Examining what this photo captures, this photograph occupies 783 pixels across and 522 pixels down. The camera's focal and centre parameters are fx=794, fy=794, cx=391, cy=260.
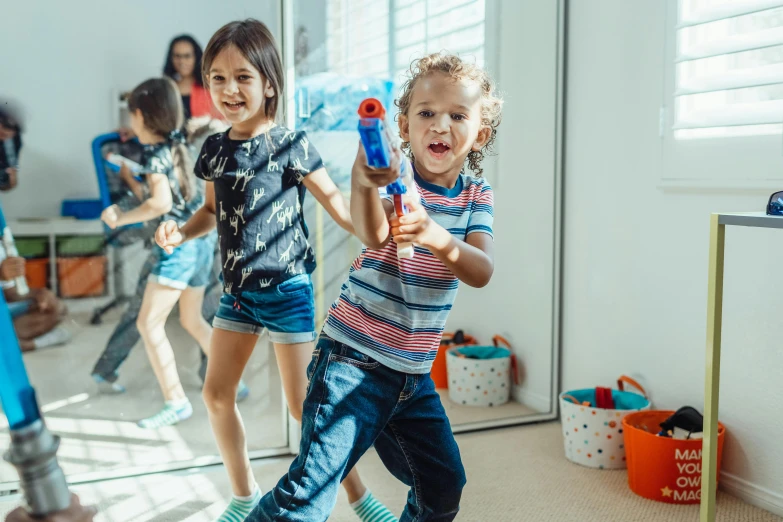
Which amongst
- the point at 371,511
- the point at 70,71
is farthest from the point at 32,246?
the point at 371,511

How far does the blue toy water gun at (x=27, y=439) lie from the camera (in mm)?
585

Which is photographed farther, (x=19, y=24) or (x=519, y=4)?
(x=519, y=4)

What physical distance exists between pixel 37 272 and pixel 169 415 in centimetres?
49

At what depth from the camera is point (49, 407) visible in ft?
6.39

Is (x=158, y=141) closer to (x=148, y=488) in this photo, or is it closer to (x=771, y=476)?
(x=148, y=488)

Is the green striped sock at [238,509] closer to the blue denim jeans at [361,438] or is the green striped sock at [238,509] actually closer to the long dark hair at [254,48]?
the blue denim jeans at [361,438]

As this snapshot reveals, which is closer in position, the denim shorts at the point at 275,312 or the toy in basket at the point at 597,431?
the denim shorts at the point at 275,312

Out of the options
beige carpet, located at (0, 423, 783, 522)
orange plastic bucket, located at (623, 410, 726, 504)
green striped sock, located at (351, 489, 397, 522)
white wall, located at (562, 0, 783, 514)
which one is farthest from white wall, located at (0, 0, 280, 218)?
orange plastic bucket, located at (623, 410, 726, 504)

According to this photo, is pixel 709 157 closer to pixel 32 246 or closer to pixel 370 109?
pixel 370 109

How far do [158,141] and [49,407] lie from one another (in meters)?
0.71

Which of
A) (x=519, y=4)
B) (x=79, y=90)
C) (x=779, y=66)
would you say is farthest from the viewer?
(x=519, y=4)

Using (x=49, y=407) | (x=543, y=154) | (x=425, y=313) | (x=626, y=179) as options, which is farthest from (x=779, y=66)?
(x=49, y=407)

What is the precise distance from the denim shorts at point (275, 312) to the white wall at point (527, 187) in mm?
1145

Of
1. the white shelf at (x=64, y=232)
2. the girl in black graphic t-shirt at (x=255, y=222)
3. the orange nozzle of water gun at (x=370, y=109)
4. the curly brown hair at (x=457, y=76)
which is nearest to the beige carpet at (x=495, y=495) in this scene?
the girl in black graphic t-shirt at (x=255, y=222)
